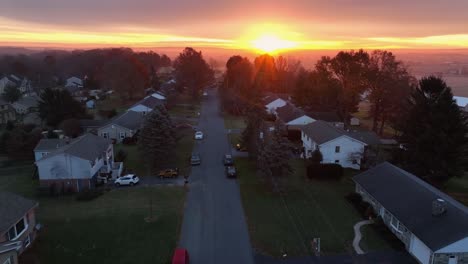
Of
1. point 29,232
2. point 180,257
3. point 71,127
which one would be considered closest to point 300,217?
point 180,257

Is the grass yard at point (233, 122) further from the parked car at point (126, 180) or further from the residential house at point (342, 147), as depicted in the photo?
the parked car at point (126, 180)

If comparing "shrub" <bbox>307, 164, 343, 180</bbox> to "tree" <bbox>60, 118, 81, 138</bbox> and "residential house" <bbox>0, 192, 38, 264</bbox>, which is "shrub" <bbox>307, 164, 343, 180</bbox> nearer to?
"residential house" <bbox>0, 192, 38, 264</bbox>

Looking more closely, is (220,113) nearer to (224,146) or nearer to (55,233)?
(224,146)

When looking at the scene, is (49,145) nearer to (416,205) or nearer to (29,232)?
(29,232)

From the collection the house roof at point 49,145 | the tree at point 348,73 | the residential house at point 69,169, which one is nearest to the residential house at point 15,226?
the residential house at point 69,169

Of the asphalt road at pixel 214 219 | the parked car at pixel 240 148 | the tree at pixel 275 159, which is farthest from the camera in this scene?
the parked car at pixel 240 148

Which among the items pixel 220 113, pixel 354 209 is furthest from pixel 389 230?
pixel 220 113

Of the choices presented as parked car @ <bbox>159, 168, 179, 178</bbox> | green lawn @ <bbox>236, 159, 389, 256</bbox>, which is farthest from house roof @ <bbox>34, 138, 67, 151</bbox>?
green lawn @ <bbox>236, 159, 389, 256</bbox>
